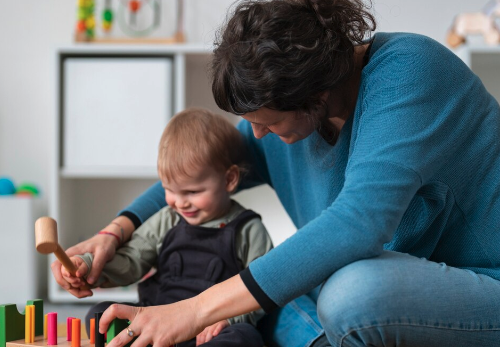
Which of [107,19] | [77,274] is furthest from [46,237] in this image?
[107,19]

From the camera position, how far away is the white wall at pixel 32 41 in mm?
2504

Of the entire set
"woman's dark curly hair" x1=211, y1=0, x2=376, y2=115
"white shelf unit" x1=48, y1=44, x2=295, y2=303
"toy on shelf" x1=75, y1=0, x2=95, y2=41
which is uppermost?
"toy on shelf" x1=75, y1=0, x2=95, y2=41

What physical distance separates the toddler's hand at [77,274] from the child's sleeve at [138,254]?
0.05 m

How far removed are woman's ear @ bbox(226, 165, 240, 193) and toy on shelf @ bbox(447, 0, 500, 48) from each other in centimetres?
139

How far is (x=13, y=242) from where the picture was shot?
7.17 ft

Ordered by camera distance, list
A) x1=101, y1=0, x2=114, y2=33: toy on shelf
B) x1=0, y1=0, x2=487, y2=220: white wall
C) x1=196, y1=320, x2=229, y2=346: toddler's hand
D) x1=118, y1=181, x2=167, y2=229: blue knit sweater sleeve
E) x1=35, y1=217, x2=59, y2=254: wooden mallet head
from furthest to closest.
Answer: x1=0, y1=0, x2=487, y2=220: white wall < x1=101, y1=0, x2=114, y2=33: toy on shelf < x1=118, y1=181, x2=167, y2=229: blue knit sweater sleeve < x1=196, y1=320, x2=229, y2=346: toddler's hand < x1=35, y1=217, x2=59, y2=254: wooden mallet head

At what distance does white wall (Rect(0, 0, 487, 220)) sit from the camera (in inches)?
98.6

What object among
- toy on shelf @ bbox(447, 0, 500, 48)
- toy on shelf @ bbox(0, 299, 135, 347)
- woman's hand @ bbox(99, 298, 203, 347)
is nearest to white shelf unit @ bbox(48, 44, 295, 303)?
toy on shelf @ bbox(447, 0, 500, 48)

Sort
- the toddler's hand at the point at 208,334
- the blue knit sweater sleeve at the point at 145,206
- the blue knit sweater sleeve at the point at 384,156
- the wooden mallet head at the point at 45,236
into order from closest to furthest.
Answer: the blue knit sweater sleeve at the point at 384,156 < the wooden mallet head at the point at 45,236 < the toddler's hand at the point at 208,334 < the blue knit sweater sleeve at the point at 145,206

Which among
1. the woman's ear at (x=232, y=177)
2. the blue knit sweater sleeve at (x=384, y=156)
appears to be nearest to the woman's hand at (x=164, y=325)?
the blue knit sweater sleeve at (x=384, y=156)

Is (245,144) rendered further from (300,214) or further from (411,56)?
(411,56)

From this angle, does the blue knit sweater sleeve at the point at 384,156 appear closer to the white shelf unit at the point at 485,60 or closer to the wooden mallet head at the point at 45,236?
the wooden mallet head at the point at 45,236

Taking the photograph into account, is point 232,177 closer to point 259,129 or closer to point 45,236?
point 259,129

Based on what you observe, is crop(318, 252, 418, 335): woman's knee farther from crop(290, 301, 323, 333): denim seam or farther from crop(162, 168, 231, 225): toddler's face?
crop(162, 168, 231, 225): toddler's face
